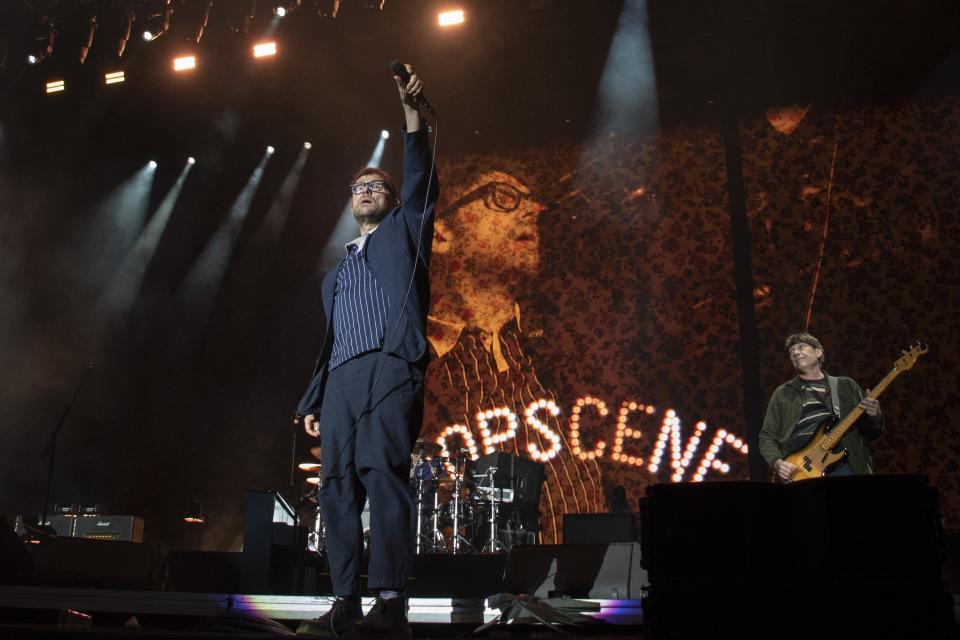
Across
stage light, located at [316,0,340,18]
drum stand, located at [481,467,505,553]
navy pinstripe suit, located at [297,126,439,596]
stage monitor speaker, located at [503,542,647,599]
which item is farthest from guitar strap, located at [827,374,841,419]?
stage light, located at [316,0,340,18]

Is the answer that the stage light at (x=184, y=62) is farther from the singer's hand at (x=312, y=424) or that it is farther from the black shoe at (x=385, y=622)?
the black shoe at (x=385, y=622)

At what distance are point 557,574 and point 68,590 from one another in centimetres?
162

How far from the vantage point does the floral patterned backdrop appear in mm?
6059

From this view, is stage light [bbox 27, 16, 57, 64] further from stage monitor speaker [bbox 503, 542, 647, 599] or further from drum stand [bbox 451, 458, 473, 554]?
stage monitor speaker [bbox 503, 542, 647, 599]

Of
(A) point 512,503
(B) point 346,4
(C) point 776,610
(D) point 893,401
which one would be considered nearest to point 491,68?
(B) point 346,4

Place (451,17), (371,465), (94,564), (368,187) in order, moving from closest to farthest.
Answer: (371,465), (368,187), (94,564), (451,17)

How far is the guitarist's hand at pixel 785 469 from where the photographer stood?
367cm

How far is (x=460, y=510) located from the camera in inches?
242

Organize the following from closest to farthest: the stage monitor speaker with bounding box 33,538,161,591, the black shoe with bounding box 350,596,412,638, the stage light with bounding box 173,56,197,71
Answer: the black shoe with bounding box 350,596,412,638 → the stage monitor speaker with bounding box 33,538,161,591 → the stage light with bounding box 173,56,197,71

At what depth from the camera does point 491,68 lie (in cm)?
696

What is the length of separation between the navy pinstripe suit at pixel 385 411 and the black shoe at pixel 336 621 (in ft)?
0.10

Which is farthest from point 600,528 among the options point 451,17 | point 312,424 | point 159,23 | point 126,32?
point 126,32

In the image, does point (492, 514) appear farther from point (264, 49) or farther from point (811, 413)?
point (264, 49)

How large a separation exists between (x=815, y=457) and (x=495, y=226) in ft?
13.2
